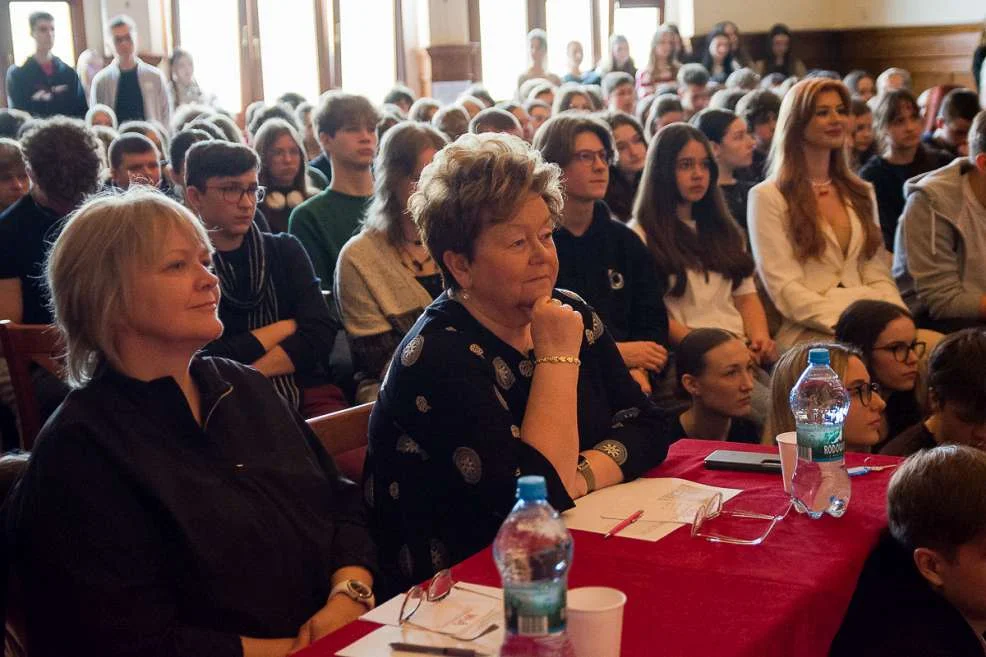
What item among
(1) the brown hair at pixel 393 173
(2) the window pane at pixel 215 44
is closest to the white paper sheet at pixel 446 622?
(1) the brown hair at pixel 393 173

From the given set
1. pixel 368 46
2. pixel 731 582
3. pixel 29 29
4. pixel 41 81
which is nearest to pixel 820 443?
pixel 731 582

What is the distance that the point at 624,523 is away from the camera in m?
1.88

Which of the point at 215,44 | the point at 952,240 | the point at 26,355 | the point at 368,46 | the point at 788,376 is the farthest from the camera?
the point at 368,46

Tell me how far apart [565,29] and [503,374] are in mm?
12780

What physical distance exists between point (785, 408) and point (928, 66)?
12.5 metres

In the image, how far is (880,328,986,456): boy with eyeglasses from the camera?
262 centimetres

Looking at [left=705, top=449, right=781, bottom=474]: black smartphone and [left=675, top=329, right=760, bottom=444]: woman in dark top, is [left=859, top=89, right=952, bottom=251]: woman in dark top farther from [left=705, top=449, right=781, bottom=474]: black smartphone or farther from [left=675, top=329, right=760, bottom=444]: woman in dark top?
[left=705, top=449, right=781, bottom=474]: black smartphone

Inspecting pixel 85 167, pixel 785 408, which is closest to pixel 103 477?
pixel 785 408

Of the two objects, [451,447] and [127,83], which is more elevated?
[127,83]

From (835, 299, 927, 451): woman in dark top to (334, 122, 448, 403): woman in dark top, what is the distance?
1.30 meters

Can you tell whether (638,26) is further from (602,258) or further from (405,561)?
(405,561)

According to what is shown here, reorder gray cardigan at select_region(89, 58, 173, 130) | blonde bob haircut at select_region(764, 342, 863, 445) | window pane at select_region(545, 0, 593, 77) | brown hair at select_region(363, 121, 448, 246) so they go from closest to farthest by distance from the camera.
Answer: blonde bob haircut at select_region(764, 342, 863, 445) < brown hair at select_region(363, 121, 448, 246) < gray cardigan at select_region(89, 58, 173, 130) < window pane at select_region(545, 0, 593, 77)

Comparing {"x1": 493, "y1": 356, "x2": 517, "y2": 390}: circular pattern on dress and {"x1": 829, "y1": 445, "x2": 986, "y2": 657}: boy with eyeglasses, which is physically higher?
{"x1": 493, "y1": 356, "x2": 517, "y2": 390}: circular pattern on dress

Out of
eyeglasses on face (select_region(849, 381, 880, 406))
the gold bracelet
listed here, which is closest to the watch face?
the gold bracelet
